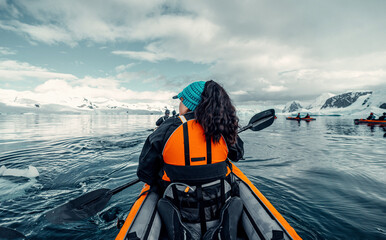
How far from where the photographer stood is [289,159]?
793 centimetres

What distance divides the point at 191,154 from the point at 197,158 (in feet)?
0.29

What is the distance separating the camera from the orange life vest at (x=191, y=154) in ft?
6.59

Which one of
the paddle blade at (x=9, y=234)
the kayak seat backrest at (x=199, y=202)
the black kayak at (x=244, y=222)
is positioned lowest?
the paddle blade at (x=9, y=234)

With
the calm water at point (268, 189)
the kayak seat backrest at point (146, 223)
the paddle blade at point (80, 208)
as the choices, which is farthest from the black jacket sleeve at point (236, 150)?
the paddle blade at point (80, 208)

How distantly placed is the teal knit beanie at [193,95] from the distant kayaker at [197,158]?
0.04ft

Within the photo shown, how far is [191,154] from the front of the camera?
79.2 inches

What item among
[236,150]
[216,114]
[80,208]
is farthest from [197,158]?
[80,208]

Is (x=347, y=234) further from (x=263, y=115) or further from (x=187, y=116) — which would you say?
(x=187, y=116)

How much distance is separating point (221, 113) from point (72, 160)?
8.01 metres

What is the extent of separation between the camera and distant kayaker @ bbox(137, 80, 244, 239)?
2.02 metres

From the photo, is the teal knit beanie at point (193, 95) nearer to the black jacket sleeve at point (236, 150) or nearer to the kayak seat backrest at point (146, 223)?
the black jacket sleeve at point (236, 150)

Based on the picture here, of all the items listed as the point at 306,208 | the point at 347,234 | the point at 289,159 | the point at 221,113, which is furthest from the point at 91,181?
the point at 289,159

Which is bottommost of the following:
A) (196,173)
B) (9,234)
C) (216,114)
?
(9,234)

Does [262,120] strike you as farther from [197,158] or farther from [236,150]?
[197,158]
